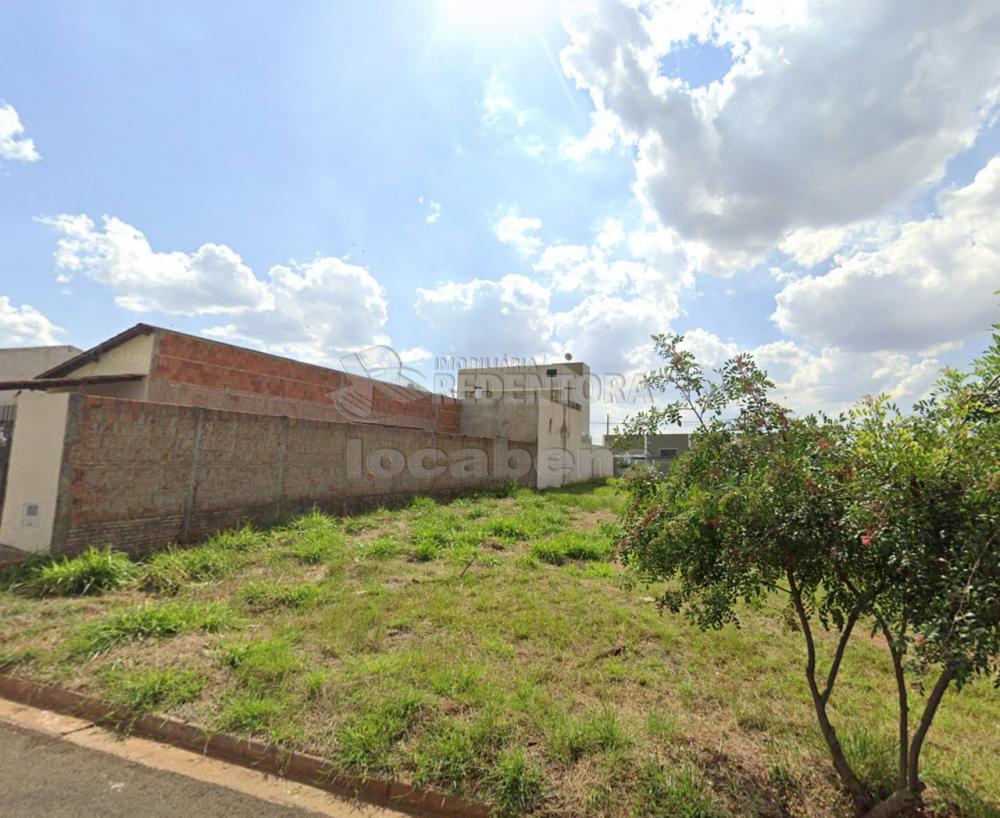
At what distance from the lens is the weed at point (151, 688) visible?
3031 millimetres

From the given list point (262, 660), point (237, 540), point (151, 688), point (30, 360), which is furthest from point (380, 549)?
point (30, 360)

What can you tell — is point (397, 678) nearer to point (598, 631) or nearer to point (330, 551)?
point (598, 631)

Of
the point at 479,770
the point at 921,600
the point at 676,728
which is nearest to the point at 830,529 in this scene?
the point at 921,600

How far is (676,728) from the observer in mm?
2891

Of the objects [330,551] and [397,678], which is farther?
[330,551]

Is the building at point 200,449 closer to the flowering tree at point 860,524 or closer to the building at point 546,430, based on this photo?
the building at point 546,430

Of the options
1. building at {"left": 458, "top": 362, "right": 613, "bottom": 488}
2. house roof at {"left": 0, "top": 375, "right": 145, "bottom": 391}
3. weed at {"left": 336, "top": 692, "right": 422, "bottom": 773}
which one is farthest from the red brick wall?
weed at {"left": 336, "top": 692, "right": 422, "bottom": 773}

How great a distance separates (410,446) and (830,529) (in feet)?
34.1

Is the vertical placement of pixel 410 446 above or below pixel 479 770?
above

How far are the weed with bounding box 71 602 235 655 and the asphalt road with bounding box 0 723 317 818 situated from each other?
3.18 ft

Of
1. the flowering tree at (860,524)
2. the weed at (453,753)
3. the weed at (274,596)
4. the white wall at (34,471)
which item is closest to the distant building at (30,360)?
the white wall at (34,471)

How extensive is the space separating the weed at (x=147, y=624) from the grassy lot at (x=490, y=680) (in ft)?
0.05

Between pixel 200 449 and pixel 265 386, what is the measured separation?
634 centimetres

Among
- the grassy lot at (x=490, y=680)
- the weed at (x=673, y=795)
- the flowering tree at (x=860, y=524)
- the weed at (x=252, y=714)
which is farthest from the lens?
the weed at (x=252, y=714)
